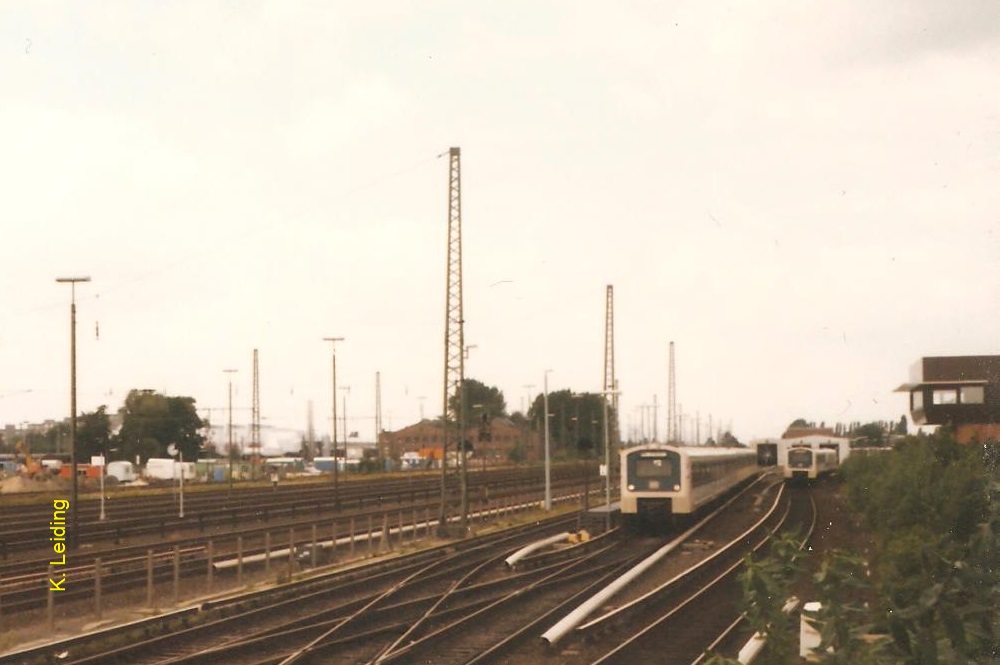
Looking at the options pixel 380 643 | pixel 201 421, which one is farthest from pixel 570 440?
pixel 380 643

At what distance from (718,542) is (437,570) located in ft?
34.8

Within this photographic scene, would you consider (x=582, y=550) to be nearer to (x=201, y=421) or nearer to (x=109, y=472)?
(x=109, y=472)

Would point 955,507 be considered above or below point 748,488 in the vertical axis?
above

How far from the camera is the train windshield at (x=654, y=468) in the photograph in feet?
111

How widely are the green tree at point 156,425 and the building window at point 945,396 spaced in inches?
2260

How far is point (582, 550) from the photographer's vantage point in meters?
29.9

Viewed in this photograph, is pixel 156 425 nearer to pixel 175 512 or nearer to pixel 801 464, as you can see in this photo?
pixel 175 512

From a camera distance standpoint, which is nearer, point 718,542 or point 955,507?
point 955,507

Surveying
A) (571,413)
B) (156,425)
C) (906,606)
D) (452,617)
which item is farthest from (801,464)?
(571,413)

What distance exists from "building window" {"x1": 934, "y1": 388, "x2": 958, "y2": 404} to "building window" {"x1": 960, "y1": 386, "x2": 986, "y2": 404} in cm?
51

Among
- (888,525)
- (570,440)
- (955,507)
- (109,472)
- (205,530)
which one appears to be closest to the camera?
(955,507)

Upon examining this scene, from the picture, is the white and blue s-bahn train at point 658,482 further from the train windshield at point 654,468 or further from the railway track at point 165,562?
the railway track at point 165,562

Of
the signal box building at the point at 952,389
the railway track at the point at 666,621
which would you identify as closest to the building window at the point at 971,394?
the signal box building at the point at 952,389

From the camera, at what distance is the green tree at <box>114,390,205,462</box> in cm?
8588
